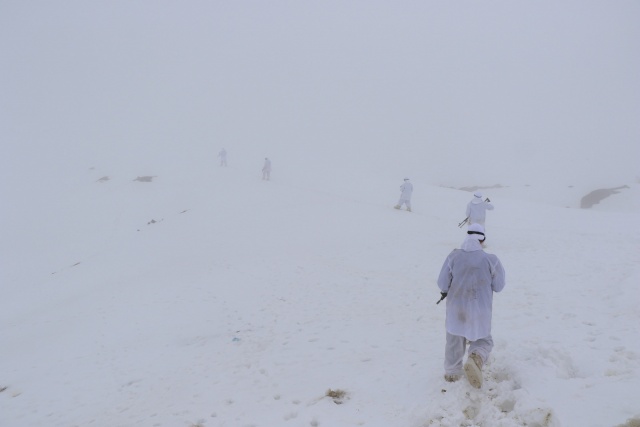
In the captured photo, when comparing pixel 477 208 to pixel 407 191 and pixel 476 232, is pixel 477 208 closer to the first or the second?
pixel 407 191

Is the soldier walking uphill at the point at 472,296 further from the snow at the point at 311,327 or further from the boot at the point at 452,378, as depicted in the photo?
the snow at the point at 311,327

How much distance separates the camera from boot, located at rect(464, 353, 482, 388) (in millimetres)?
5195

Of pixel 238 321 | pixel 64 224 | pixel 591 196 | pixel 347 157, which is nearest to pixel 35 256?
pixel 64 224

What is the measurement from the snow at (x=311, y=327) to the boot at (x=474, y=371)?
16 centimetres

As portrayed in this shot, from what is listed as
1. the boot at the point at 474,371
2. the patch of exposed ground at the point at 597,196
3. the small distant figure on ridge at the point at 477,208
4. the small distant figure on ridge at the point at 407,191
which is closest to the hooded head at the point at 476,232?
the boot at the point at 474,371

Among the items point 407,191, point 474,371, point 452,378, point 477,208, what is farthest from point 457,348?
point 407,191

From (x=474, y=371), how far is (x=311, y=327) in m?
5.19

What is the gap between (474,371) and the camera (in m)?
5.20

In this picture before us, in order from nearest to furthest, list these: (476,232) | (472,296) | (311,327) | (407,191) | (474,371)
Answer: (474,371) → (472,296) → (476,232) → (311,327) → (407,191)

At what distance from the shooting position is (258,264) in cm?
1559

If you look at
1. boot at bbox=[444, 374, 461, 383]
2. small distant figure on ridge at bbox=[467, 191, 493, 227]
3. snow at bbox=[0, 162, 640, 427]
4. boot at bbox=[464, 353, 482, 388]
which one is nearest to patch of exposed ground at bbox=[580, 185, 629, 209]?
snow at bbox=[0, 162, 640, 427]

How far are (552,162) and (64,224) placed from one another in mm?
72600

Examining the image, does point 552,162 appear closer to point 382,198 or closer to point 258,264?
point 382,198

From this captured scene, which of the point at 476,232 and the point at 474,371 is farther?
the point at 476,232
